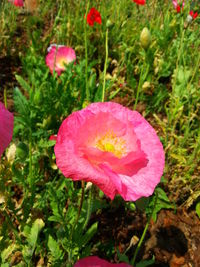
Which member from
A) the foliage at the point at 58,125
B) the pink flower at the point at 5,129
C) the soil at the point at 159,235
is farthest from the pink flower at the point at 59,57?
the pink flower at the point at 5,129

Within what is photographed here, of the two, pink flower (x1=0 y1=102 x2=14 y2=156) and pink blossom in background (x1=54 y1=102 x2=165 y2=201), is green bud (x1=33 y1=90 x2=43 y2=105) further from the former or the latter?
pink flower (x1=0 y1=102 x2=14 y2=156)

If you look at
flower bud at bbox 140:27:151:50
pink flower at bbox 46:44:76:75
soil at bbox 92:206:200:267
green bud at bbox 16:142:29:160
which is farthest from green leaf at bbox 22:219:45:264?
pink flower at bbox 46:44:76:75

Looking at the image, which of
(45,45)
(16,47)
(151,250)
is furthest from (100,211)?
(16,47)

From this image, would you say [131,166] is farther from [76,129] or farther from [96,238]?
[96,238]

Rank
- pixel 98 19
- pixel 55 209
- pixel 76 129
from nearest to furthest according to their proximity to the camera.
→ pixel 76 129
pixel 55 209
pixel 98 19

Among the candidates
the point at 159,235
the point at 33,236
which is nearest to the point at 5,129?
the point at 33,236

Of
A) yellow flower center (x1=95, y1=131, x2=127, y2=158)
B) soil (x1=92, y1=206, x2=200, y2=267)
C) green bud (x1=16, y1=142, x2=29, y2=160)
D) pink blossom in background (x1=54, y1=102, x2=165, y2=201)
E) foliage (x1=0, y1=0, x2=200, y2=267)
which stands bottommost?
soil (x1=92, y1=206, x2=200, y2=267)

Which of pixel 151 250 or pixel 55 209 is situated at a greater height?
pixel 55 209
